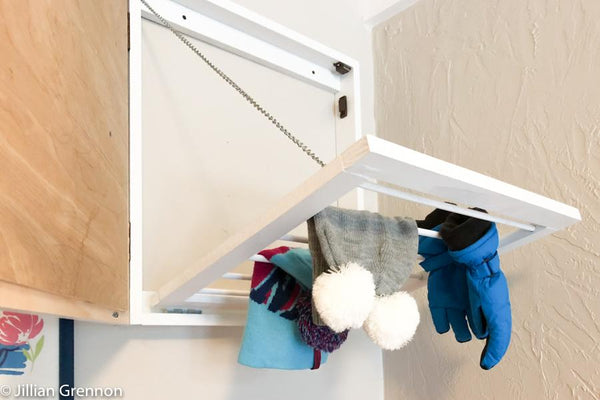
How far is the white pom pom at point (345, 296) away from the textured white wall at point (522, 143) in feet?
1.65

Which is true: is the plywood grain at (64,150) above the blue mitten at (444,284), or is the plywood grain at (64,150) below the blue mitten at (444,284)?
above

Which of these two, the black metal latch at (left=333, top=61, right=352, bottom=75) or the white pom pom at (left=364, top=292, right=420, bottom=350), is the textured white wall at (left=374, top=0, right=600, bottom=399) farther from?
the white pom pom at (left=364, top=292, right=420, bottom=350)

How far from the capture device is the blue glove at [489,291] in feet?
2.55

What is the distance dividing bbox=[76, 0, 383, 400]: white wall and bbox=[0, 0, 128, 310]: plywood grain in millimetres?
121

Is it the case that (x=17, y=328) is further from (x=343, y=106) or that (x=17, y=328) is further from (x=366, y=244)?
(x=343, y=106)

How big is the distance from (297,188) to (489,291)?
0.33 meters

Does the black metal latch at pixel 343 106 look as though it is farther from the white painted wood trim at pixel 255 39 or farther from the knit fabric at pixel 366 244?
the knit fabric at pixel 366 244

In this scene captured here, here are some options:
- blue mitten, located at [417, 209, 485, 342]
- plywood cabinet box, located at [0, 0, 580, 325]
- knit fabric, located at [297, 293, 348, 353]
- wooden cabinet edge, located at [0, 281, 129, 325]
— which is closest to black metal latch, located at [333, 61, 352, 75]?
plywood cabinet box, located at [0, 0, 580, 325]

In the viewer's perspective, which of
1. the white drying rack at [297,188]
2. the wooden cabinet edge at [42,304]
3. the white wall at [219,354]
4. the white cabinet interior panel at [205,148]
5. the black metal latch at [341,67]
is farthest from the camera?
the black metal latch at [341,67]

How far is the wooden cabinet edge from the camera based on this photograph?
0.43 m

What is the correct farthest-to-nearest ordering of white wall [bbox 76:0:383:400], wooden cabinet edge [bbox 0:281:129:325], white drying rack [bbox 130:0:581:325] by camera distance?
white wall [bbox 76:0:383:400]
white drying rack [bbox 130:0:581:325]
wooden cabinet edge [bbox 0:281:129:325]

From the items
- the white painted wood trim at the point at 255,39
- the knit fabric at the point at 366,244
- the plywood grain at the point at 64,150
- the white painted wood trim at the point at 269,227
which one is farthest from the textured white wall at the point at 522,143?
the plywood grain at the point at 64,150

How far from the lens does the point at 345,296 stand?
652 mm

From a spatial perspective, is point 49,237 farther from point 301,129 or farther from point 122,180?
point 301,129
